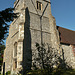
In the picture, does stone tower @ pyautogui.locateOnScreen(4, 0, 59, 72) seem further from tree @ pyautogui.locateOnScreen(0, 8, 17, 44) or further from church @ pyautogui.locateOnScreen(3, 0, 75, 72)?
tree @ pyautogui.locateOnScreen(0, 8, 17, 44)

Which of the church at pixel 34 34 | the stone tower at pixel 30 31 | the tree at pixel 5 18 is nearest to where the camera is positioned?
the tree at pixel 5 18

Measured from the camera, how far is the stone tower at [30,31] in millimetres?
13270

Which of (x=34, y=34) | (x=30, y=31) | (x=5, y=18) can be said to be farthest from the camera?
(x=34, y=34)

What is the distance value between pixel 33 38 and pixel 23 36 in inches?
78.8

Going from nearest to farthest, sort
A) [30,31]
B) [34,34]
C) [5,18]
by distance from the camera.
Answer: [5,18] → [30,31] → [34,34]

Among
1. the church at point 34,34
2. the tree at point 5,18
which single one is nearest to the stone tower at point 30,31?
the church at point 34,34

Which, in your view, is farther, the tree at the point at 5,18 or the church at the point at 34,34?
the church at the point at 34,34

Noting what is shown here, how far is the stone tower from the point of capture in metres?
13.3

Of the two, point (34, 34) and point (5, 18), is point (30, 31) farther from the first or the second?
point (5, 18)

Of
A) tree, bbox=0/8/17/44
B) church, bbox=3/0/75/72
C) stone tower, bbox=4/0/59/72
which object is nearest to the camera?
tree, bbox=0/8/17/44

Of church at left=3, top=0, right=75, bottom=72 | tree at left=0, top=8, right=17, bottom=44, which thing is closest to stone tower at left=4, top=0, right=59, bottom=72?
church at left=3, top=0, right=75, bottom=72

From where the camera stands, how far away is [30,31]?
15.2m

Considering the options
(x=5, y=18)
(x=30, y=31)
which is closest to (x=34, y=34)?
(x=30, y=31)

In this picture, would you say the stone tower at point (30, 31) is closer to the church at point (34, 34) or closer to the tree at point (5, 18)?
the church at point (34, 34)
